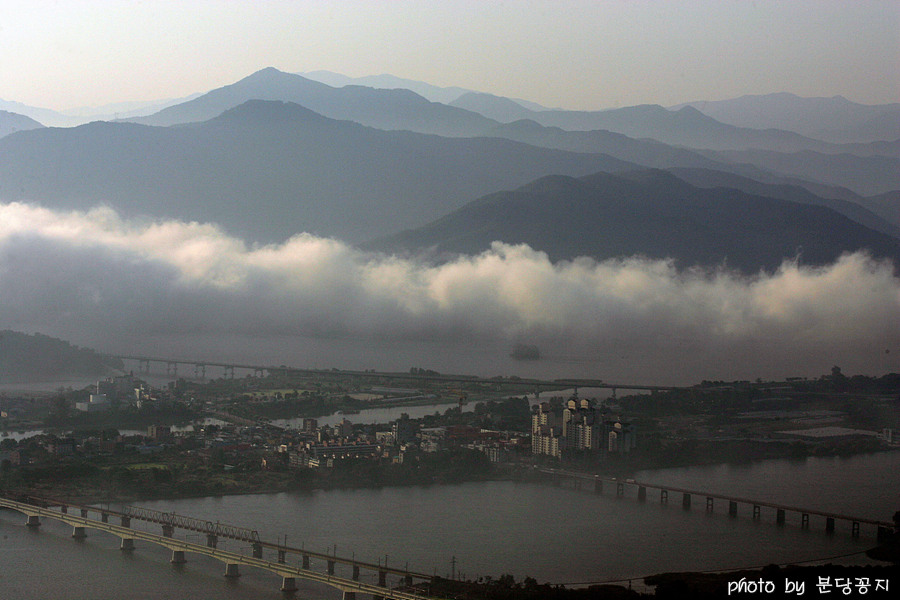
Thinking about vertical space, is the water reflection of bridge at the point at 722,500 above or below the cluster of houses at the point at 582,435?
below

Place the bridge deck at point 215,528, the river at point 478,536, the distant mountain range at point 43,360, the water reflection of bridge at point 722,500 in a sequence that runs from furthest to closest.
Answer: the distant mountain range at point 43,360
the water reflection of bridge at point 722,500
the river at point 478,536
the bridge deck at point 215,528

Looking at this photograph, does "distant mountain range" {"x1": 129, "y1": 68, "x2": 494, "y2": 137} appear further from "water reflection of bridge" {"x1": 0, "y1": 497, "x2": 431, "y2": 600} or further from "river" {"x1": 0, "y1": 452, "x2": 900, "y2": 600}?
"water reflection of bridge" {"x1": 0, "y1": 497, "x2": 431, "y2": 600}

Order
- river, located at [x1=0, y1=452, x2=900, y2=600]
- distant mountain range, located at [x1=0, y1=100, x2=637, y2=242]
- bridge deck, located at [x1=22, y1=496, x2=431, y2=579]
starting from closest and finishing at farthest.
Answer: bridge deck, located at [x1=22, y1=496, x2=431, y2=579] < river, located at [x1=0, y1=452, x2=900, y2=600] < distant mountain range, located at [x1=0, y1=100, x2=637, y2=242]

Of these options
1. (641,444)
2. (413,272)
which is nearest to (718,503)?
(641,444)

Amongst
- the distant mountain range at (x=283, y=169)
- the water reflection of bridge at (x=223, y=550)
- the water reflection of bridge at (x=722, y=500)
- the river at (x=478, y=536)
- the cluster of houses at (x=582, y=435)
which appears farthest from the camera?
the distant mountain range at (x=283, y=169)

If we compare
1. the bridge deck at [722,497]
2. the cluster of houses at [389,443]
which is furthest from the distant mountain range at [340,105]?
the bridge deck at [722,497]

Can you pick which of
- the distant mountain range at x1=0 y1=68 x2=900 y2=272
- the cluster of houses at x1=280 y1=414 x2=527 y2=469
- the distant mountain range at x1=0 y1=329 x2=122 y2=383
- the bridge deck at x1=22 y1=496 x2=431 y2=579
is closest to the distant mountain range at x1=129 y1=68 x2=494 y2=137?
the distant mountain range at x1=0 y1=68 x2=900 y2=272

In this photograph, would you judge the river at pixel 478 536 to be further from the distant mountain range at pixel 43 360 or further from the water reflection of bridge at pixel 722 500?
the distant mountain range at pixel 43 360

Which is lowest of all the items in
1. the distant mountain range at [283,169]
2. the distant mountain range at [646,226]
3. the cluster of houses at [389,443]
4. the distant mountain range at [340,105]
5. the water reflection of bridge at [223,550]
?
the water reflection of bridge at [223,550]
